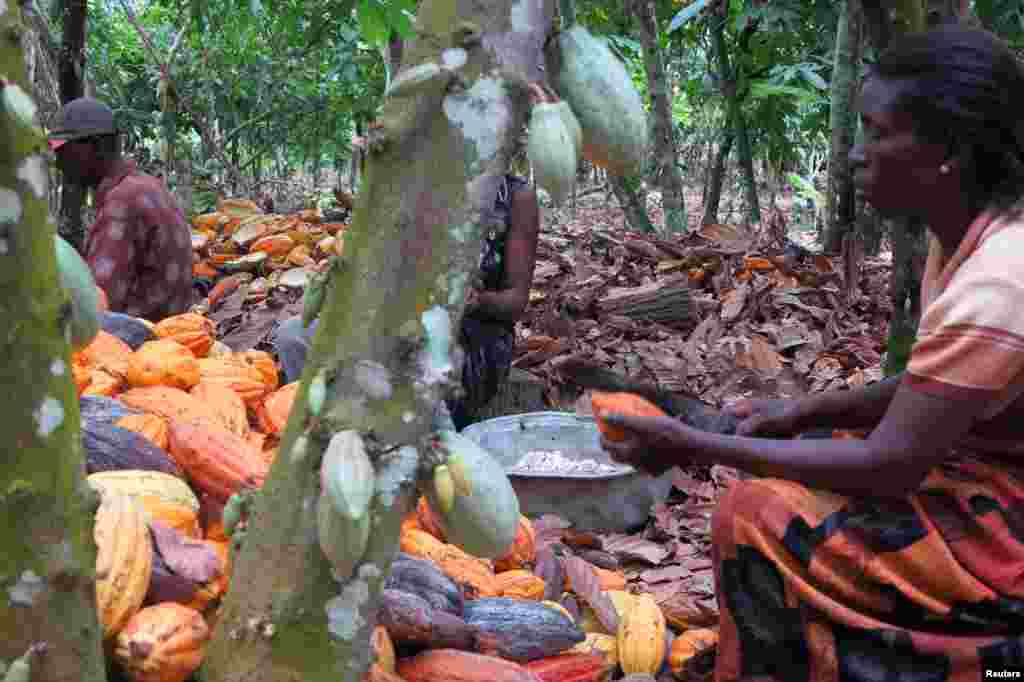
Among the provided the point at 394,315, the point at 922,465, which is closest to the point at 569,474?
the point at 922,465

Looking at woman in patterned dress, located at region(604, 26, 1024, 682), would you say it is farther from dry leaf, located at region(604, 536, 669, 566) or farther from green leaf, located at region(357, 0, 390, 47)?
green leaf, located at region(357, 0, 390, 47)

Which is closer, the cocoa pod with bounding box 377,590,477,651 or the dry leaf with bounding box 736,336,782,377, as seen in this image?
the cocoa pod with bounding box 377,590,477,651

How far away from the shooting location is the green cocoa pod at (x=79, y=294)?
0.91 metres

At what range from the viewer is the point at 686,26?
25.8ft

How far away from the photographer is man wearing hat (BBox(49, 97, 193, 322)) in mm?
3635

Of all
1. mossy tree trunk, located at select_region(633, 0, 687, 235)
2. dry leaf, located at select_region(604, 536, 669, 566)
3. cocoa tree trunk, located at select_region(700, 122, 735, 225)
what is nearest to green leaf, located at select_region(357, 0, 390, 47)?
dry leaf, located at select_region(604, 536, 669, 566)

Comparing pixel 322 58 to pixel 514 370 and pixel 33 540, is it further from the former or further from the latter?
pixel 33 540

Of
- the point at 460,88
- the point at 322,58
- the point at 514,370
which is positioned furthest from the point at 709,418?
the point at 322,58

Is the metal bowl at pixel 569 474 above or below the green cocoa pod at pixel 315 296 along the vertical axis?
below

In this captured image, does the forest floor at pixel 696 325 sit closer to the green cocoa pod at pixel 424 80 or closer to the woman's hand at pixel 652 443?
the woman's hand at pixel 652 443

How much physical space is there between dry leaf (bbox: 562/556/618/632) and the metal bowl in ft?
1.64

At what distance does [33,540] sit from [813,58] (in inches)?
294

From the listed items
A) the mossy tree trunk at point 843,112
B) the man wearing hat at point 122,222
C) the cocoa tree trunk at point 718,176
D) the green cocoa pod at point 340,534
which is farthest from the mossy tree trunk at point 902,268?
the cocoa tree trunk at point 718,176

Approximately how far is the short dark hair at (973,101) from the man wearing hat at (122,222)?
2.86 m
